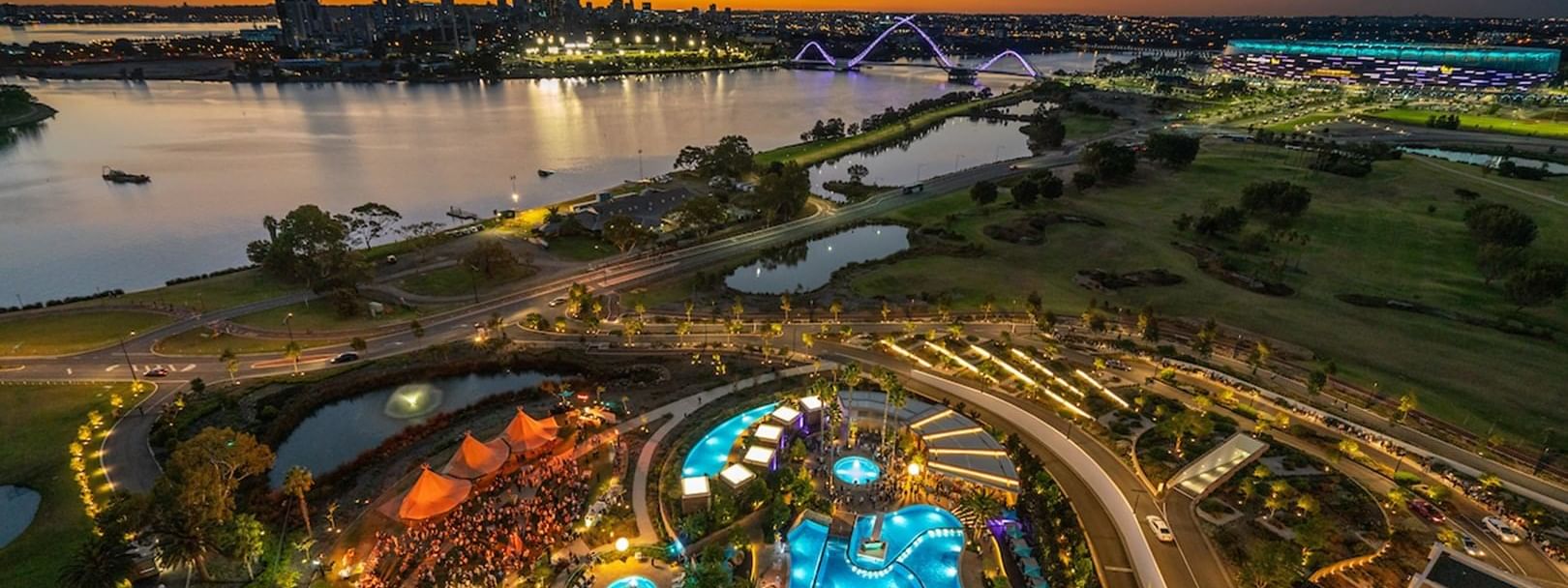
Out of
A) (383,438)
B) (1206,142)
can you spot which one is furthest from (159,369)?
(1206,142)

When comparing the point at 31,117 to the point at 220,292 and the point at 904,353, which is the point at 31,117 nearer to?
the point at 220,292

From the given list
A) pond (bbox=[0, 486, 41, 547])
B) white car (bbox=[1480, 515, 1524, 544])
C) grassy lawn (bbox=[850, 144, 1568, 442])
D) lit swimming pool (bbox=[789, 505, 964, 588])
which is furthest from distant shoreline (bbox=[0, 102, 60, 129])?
white car (bbox=[1480, 515, 1524, 544])

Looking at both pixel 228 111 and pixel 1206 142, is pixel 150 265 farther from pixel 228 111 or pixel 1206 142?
pixel 1206 142

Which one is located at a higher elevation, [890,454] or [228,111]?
[228,111]

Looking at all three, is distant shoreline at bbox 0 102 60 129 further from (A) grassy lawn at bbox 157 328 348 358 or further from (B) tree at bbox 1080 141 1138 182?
(B) tree at bbox 1080 141 1138 182

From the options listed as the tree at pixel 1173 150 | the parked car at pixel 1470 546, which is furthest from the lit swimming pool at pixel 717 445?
the tree at pixel 1173 150

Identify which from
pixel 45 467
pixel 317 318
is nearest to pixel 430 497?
pixel 45 467

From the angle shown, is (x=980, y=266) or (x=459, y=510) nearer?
(x=459, y=510)
